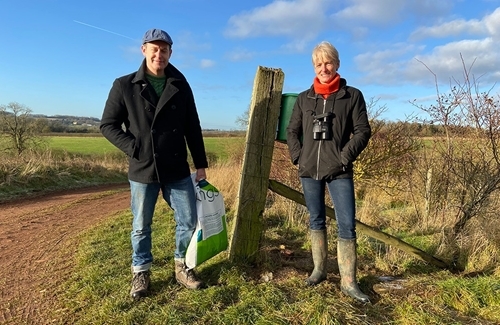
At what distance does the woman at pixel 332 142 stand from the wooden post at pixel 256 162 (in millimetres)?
379

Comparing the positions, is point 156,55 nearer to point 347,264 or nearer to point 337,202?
point 337,202

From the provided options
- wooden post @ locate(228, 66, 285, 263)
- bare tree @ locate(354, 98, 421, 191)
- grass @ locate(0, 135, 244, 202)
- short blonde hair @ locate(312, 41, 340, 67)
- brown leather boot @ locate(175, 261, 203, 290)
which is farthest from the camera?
grass @ locate(0, 135, 244, 202)

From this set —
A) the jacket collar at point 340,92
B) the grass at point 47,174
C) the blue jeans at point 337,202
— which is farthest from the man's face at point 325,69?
the grass at point 47,174

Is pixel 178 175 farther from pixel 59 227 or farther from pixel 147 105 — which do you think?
pixel 59 227

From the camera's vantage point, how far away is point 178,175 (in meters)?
3.49

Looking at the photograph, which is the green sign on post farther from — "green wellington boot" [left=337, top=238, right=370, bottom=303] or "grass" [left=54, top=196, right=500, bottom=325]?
"grass" [left=54, top=196, right=500, bottom=325]

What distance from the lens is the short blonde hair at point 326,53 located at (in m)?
3.26

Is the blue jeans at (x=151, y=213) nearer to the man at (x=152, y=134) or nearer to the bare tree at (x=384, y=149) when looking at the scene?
the man at (x=152, y=134)

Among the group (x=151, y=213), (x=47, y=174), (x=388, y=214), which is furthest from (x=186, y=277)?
(x=47, y=174)

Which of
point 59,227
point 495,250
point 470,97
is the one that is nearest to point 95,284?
point 59,227

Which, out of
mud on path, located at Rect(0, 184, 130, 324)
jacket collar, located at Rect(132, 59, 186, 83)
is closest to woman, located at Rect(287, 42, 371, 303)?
jacket collar, located at Rect(132, 59, 186, 83)

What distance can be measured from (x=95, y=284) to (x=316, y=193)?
236 centimetres

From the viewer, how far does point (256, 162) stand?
155 inches

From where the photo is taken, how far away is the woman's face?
3.28 m
